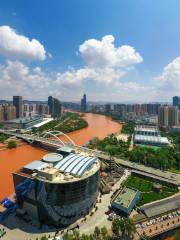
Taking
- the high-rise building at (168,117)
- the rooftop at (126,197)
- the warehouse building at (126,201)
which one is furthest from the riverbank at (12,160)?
the high-rise building at (168,117)

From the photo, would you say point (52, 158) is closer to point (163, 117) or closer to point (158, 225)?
point (158, 225)

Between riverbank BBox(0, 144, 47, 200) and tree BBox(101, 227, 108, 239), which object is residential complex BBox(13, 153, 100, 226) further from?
riverbank BBox(0, 144, 47, 200)

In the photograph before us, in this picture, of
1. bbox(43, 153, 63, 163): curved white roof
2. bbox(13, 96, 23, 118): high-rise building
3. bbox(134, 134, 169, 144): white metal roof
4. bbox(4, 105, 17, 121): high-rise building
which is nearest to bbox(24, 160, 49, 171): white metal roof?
bbox(43, 153, 63, 163): curved white roof

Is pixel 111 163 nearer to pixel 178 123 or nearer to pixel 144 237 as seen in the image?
pixel 144 237

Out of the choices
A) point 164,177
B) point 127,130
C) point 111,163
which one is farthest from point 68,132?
point 164,177

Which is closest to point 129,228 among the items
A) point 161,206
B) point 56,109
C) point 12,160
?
point 161,206

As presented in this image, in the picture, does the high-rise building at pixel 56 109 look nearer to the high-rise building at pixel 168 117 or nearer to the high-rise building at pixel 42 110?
the high-rise building at pixel 42 110
